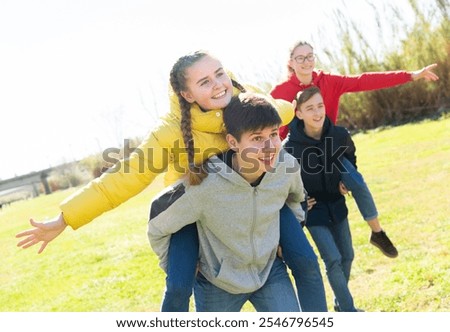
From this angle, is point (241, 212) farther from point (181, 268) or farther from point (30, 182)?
point (30, 182)

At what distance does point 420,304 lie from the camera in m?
4.03

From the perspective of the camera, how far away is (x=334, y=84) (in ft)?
15.1

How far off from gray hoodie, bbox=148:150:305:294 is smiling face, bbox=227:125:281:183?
2.1 inches

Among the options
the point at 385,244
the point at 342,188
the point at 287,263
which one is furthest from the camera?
the point at 385,244

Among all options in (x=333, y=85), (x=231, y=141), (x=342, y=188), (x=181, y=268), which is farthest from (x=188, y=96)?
(x=333, y=85)

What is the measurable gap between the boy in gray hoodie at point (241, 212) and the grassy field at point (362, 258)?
151cm

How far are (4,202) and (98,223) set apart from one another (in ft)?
34.9

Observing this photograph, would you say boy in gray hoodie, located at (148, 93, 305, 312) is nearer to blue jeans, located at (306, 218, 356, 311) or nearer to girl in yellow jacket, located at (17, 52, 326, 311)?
girl in yellow jacket, located at (17, 52, 326, 311)

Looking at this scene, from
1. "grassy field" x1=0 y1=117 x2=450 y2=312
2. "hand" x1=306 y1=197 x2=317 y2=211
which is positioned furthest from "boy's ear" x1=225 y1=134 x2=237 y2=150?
"grassy field" x1=0 y1=117 x2=450 y2=312

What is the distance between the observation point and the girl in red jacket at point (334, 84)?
13.6 feet

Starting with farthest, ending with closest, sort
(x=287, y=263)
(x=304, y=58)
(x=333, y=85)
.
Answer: (x=333, y=85) → (x=304, y=58) → (x=287, y=263)

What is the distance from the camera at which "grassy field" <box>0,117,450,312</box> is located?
452 centimetres

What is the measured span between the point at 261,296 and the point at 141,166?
34.8 inches
